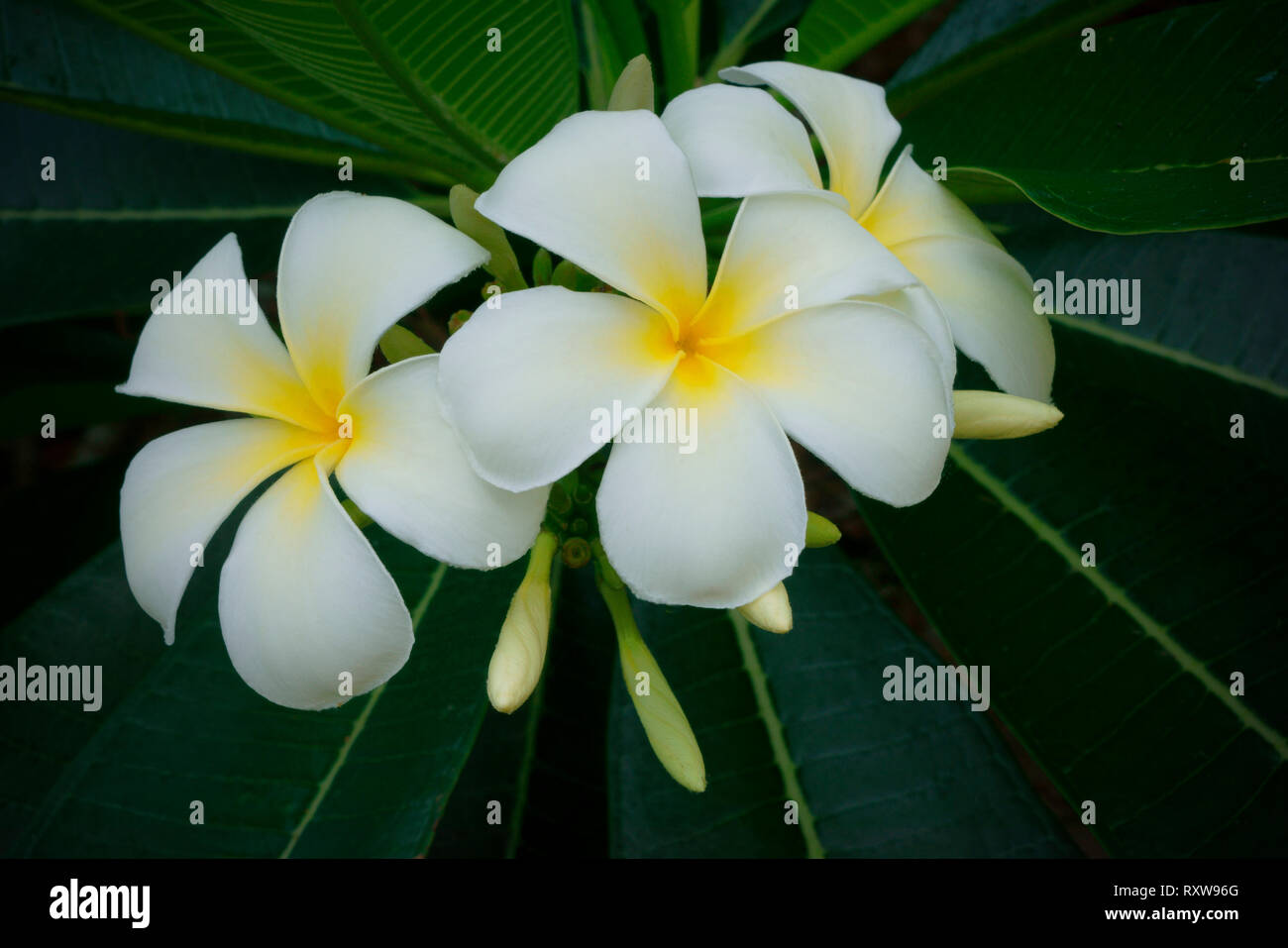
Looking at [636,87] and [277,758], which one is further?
[277,758]

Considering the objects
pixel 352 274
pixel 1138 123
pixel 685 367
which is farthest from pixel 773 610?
pixel 1138 123

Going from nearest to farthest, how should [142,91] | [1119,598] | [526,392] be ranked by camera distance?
[526,392], [1119,598], [142,91]

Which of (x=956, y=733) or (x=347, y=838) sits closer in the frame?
(x=347, y=838)

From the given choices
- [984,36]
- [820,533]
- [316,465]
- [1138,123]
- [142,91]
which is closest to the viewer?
[316,465]

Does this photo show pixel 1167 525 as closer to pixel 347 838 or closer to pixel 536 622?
pixel 536 622

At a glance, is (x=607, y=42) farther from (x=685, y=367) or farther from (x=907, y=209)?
(x=685, y=367)

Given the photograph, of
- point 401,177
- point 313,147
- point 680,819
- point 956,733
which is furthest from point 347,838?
point 401,177

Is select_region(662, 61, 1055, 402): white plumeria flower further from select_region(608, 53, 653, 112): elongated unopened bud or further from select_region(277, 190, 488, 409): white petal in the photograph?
select_region(277, 190, 488, 409): white petal
